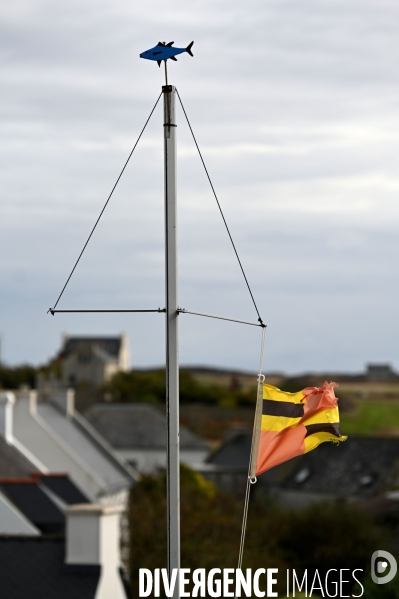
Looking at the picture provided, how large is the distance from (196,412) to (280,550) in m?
66.7

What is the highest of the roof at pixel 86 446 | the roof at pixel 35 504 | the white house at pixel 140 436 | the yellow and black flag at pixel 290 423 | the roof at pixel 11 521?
the white house at pixel 140 436

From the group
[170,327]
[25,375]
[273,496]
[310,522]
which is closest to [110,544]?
[170,327]

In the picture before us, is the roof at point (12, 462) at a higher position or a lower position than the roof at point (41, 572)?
higher

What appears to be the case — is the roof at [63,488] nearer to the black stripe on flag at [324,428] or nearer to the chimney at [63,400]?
the chimney at [63,400]

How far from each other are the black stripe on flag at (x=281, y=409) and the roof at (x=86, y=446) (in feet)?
126

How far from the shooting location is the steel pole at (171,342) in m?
8.95

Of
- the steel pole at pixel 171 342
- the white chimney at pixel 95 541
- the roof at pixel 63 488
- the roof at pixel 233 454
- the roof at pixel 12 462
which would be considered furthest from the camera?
the roof at pixel 233 454

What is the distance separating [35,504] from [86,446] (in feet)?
75.5

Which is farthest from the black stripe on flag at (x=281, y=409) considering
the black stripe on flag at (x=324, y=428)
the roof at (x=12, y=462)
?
the roof at (x=12, y=462)

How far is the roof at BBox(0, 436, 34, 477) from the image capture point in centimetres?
3372

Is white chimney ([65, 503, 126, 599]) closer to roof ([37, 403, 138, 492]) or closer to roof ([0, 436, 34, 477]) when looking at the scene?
roof ([0, 436, 34, 477])

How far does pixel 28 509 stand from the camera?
27.8 m

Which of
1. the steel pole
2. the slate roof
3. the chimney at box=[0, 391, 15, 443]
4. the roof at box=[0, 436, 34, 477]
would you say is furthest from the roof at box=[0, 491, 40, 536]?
the slate roof

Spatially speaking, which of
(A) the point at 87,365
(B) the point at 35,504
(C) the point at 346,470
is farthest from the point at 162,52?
(A) the point at 87,365
